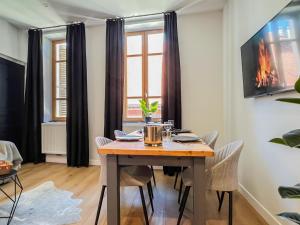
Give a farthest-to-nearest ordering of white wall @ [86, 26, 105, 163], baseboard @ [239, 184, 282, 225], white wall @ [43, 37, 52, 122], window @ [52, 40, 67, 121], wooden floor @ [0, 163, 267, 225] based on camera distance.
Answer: window @ [52, 40, 67, 121]
white wall @ [43, 37, 52, 122]
white wall @ [86, 26, 105, 163]
wooden floor @ [0, 163, 267, 225]
baseboard @ [239, 184, 282, 225]

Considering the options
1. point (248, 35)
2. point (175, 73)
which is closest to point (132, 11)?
point (175, 73)

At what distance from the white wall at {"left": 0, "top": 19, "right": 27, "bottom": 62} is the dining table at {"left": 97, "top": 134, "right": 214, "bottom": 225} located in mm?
3970

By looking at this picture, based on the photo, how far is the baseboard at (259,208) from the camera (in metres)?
1.84

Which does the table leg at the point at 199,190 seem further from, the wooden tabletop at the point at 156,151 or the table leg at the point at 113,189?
the table leg at the point at 113,189

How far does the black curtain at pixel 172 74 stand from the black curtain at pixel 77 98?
168 centimetres

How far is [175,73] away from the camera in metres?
3.61

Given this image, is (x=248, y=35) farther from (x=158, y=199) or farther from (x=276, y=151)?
(x=158, y=199)

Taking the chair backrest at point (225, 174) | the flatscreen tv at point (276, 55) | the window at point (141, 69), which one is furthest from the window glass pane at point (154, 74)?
the chair backrest at point (225, 174)

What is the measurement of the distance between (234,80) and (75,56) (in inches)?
122

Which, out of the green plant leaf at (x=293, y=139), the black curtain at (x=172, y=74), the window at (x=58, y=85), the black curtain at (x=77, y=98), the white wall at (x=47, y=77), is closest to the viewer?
the green plant leaf at (x=293, y=139)

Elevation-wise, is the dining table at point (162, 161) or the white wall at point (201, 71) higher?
the white wall at point (201, 71)

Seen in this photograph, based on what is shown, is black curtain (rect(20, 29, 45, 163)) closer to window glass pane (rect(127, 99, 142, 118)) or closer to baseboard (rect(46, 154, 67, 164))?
baseboard (rect(46, 154, 67, 164))

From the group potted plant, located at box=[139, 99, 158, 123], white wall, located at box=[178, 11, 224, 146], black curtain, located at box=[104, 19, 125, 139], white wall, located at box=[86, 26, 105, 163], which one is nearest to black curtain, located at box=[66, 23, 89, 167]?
white wall, located at box=[86, 26, 105, 163]

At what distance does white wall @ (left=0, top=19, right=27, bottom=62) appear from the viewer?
398 centimetres
